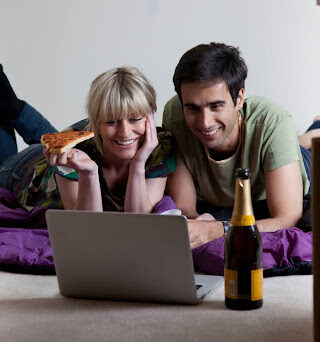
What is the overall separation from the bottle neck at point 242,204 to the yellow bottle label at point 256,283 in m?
0.12

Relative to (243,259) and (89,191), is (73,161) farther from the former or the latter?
(243,259)

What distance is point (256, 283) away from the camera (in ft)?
5.33

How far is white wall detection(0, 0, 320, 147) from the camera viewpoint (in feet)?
14.6

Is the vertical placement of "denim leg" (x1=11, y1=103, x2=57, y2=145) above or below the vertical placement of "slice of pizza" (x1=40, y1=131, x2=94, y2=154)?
below

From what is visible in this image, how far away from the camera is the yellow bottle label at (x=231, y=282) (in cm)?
162

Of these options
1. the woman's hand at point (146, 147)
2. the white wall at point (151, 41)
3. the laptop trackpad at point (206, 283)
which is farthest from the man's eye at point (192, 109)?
the white wall at point (151, 41)

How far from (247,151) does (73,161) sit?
0.60 metres

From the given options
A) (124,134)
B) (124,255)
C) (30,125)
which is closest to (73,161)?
(124,134)

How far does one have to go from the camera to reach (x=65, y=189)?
2.47 metres

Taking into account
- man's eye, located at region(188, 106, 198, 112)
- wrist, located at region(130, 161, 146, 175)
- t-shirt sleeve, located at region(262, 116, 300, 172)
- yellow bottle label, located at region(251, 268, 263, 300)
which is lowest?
yellow bottle label, located at region(251, 268, 263, 300)

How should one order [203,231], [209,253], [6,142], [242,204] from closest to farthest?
1. [242,204]
2. [209,253]
3. [203,231]
4. [6,142]

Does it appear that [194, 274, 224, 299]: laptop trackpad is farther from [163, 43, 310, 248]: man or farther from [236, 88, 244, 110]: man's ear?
[236, 88, 244, 110]: man's ear

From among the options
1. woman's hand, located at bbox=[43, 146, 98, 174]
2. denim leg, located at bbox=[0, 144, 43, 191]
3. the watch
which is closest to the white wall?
denim leg, located at bbox=[0, 144, 43, 191]

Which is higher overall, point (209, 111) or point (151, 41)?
point (151, 41)
